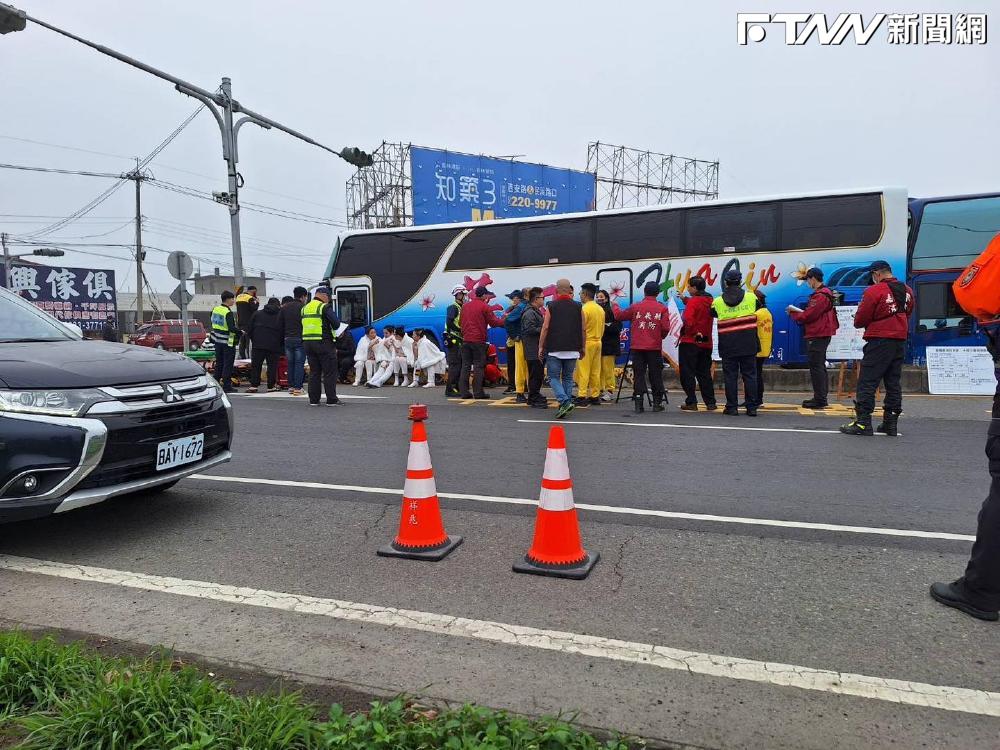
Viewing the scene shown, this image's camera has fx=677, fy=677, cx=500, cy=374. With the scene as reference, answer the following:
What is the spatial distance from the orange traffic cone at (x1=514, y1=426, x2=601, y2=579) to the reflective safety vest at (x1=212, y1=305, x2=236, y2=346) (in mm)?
10296

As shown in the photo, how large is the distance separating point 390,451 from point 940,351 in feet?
31.6

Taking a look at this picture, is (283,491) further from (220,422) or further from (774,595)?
(774,595)

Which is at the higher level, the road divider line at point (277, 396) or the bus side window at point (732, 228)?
the bus side window at point (732, 228)

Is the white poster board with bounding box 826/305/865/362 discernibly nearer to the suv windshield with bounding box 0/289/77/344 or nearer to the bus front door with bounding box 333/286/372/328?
the bus front door with bounding box 333/286/372/328

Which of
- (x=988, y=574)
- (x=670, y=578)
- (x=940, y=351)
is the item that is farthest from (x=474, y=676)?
(x=940, y=351)

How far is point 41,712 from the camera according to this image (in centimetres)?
217

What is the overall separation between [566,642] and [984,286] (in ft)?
7.77

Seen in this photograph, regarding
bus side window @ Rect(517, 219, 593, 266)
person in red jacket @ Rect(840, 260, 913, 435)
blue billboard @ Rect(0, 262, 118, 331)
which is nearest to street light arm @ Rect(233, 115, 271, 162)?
bus side window @ Rect(517, 219, 593, 266)

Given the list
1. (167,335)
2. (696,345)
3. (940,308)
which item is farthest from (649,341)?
(167,335)

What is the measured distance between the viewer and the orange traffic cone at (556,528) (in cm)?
346

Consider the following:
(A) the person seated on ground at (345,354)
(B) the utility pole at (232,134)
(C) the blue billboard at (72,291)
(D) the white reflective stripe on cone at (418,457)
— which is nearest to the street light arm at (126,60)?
(B) the utility pole at (232,134)

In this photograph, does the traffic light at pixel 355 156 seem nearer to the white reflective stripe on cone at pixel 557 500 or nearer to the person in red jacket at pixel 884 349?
the person in red jacket at pixel 884 349

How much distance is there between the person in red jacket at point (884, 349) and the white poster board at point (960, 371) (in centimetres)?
485

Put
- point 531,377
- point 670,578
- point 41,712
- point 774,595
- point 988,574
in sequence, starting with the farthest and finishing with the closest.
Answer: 1. point 531,377
2. point 670,578
3. point 774,595
4. point 988,574
5. point 41,712
